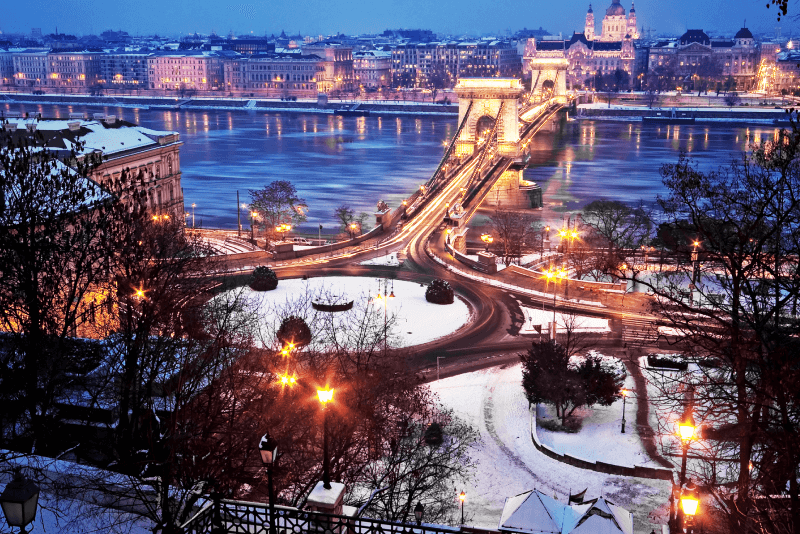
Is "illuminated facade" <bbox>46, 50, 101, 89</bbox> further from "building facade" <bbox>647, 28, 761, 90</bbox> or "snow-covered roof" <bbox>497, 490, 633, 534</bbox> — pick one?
"snow-covered roof" <bbox>497, 490, 633, 534</bbox>

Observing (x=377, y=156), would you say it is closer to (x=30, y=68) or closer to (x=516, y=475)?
(x=516, y=475)

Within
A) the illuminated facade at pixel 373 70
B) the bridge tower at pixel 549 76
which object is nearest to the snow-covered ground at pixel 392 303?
the bridge tower at pixel 549 76

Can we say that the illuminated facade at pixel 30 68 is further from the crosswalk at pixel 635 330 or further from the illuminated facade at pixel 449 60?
the crosswalk at pixel 635 330

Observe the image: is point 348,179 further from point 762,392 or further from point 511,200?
point 762,392

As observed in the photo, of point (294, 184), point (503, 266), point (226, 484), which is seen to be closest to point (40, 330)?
point (226, 484)

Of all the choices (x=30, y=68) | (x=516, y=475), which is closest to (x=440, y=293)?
(x=516, y=475)

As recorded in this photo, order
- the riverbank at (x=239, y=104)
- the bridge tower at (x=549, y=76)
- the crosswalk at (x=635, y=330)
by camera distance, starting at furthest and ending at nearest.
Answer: the riverbank at (x=239, y=104)
the bridge tower at (x=549, y=76)
the crosswalk at (x=635, y=330)

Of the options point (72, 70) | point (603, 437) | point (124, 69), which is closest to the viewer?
point (603, 437)

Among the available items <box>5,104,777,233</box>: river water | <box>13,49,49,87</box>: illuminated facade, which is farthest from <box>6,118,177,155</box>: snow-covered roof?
<box>13,49,49,87</box>: illuminated facade
